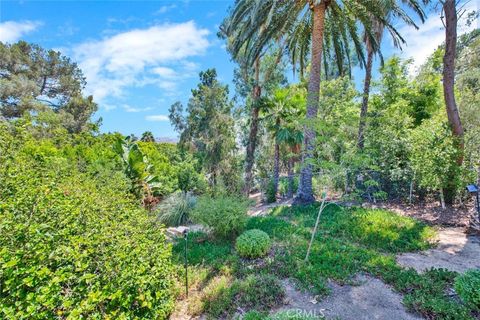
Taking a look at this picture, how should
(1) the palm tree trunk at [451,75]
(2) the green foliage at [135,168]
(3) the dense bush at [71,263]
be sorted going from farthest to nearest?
1. (2) the green foliage at [135,168]
2. (1) the palm tree trunk at [451,75]
3. (3) the dense bush at [71,263]

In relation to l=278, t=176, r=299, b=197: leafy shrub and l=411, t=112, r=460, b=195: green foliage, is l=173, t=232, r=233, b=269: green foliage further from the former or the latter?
l=278, t=176, r=299, b=197: leafy shrub

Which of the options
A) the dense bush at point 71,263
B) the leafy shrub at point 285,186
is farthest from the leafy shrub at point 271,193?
the dense bush at point 71,263

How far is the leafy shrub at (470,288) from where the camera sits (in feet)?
11.2

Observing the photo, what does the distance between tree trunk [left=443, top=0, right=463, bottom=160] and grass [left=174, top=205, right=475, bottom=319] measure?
3.78m

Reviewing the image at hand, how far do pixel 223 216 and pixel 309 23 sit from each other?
832 centimetres

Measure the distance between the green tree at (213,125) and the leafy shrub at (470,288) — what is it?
1218 cm

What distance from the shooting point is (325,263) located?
4859 mm

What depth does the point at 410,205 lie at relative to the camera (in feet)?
30.1

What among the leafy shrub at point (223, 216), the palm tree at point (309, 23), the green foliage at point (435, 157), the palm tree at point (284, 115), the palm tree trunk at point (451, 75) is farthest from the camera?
the palm tree at point (284, 115)

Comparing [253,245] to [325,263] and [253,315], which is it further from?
[253,315]

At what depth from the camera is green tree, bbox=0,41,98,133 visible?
2005cm

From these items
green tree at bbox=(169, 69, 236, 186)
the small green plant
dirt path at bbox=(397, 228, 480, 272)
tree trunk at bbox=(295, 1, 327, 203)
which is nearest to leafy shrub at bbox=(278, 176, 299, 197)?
green tree at bbox=(169, 69, 236, 186)

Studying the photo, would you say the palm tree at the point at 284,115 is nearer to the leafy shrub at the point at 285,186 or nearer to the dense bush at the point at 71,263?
the leafy shrub at the point at 285,186

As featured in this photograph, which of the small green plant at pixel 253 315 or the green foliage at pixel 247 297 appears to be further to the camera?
the green foliage at pixel 247 297
